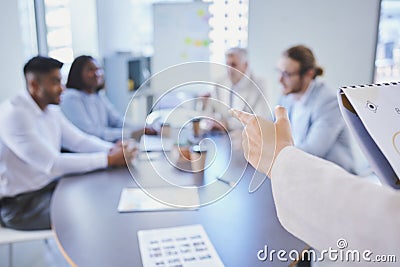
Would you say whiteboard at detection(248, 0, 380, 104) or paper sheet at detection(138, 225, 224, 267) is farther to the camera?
whiteboard at detection(248, 0, 380, 104)

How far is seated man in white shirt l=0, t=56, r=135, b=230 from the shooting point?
66.9 inches

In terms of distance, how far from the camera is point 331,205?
0.51 meters

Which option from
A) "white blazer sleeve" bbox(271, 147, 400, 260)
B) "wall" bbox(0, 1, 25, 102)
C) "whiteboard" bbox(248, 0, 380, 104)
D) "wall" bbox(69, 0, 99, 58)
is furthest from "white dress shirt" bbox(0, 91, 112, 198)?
"whiteboard" bbox(248, 0, 380, 104)

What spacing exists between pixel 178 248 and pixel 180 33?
11.5 feet

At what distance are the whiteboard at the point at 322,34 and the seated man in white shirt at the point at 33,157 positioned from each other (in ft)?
7.35

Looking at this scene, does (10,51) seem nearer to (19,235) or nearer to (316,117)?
(19,235)

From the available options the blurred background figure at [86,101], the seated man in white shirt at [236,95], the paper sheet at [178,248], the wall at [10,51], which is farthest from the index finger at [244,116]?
the wall at [10,51]

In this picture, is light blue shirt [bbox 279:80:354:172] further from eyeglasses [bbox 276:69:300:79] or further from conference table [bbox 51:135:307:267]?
conference table [bbox 51:135:307:267]

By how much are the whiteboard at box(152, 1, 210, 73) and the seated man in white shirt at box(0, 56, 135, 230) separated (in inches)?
93.4

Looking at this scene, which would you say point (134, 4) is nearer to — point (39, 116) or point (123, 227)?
point (39, 116)

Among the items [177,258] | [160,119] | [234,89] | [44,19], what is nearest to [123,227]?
[177,258]

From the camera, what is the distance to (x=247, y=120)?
0.70 m

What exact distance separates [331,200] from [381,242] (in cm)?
8

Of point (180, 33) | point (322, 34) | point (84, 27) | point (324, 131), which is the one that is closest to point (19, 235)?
point (324, 131)
